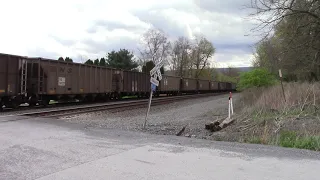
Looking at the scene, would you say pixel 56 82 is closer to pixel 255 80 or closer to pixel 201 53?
pixel 255 80

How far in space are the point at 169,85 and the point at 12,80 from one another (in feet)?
98.1

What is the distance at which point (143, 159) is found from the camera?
7.03 m

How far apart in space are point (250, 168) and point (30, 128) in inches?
323

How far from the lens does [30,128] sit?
11.7m

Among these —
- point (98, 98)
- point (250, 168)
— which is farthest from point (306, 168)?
point (98, 98)

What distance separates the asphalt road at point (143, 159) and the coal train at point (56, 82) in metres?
11.6

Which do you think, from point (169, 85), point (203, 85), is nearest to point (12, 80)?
point (169, 85)

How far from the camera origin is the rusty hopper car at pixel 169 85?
4522 centimetres

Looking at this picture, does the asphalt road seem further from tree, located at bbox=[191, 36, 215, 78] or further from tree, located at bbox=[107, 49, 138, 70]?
tree, located at bbox=[191, 36, 215, 78]

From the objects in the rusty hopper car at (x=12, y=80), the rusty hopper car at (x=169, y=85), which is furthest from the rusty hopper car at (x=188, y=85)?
the rusty hopper car at (x=12, y=80)

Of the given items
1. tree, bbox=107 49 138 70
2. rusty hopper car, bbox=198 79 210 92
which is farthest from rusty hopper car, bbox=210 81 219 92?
tree, bbox=107 49 138 70

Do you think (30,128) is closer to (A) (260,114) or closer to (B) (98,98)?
(A) (260,114)

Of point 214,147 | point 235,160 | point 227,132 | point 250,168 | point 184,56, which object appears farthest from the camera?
point 184,56

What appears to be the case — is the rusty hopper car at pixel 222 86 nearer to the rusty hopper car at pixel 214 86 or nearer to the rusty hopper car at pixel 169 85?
the rusty hopper car at pixel 214 86
